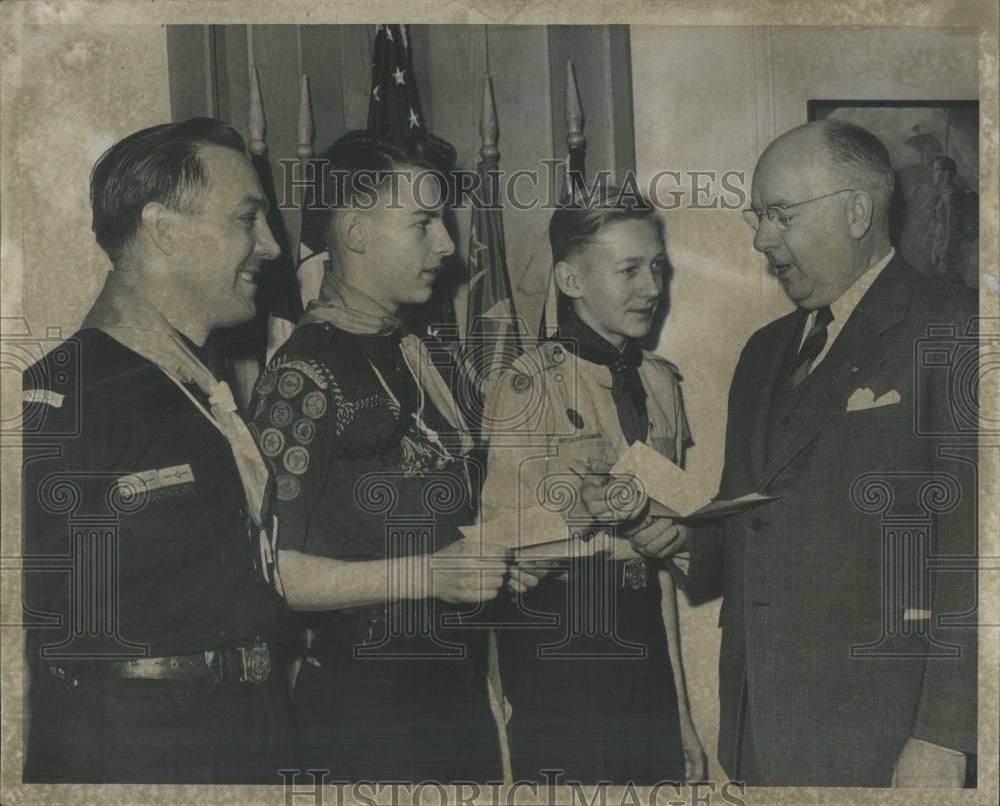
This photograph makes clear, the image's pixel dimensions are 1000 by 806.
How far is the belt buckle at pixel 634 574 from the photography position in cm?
468

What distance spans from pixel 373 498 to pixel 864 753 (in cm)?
217

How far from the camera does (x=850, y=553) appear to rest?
4.65m

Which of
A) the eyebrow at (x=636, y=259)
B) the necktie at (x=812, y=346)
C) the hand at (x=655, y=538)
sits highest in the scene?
the eyebrow at (x=636, y=259)

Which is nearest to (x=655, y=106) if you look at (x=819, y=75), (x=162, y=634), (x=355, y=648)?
(x=819, y=75)

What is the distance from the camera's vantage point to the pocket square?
466 centimetres

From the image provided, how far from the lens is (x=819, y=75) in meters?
4.75

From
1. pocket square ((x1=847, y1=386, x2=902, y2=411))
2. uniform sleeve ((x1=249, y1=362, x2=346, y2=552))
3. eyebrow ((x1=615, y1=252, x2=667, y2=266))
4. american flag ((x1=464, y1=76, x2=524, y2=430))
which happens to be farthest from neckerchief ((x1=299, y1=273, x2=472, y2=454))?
pocket square ((x1=847, y1=386, x2=902, y2=411))

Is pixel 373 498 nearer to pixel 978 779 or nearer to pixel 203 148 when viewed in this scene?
pixel 203 148

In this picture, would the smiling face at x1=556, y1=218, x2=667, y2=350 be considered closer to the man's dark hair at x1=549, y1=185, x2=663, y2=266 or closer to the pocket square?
the man's dark hair at x1=549, y1=185, x2=663, y2=266

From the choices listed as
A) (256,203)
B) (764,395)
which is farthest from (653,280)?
(256,203)

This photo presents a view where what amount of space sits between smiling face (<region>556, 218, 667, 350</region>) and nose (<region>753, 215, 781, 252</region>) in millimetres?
375

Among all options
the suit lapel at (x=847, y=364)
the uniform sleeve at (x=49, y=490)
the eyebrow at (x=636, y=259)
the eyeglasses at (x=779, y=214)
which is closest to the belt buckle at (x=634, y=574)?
the suit lapel at (x=847, y=364)

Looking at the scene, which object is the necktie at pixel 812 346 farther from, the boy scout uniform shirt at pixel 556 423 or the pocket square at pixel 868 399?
the boy scout uniform shirt at pixel 556 423

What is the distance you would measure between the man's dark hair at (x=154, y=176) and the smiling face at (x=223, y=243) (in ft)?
0.13
